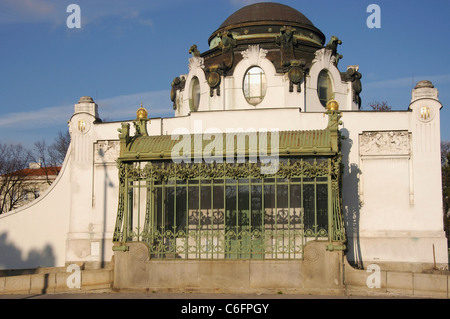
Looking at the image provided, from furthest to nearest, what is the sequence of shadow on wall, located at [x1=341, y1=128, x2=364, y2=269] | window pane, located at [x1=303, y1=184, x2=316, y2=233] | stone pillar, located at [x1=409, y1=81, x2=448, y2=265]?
shadow on wall, located at [x1=341, y1=128, x2=364, y2=269] < stone pillar, located at [x1=409, y1=81, x2=448, y2=265] < window pane, located at [x1=303, y1=184, x2=316, y2=233]

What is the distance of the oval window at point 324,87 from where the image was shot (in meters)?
29.8

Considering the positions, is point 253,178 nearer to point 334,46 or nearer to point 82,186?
point 82,186

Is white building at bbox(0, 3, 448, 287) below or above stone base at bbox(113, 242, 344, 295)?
above

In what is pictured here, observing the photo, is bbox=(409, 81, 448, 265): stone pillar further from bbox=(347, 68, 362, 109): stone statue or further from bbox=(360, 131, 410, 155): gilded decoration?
bbox=(347, 68, 362, 109): stone statue

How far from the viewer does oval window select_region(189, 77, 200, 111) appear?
31.3m

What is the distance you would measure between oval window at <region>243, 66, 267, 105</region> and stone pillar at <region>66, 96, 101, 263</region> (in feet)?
24.1

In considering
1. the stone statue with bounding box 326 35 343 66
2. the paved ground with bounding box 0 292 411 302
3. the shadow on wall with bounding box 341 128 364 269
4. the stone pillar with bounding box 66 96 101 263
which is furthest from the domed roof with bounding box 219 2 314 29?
the paved ground with bounding box 0 292 411 302

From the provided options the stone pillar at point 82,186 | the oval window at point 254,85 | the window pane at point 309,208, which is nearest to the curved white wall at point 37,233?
the stone pillar at point 82,186

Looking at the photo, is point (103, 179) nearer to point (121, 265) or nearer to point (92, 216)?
point (92, 216)

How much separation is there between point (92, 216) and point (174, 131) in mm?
5475

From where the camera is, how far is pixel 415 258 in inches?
986

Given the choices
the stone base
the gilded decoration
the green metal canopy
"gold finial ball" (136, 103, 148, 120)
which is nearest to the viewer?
the stone base

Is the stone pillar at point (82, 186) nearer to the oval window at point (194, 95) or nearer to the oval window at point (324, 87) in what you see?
the oval window at point (194, 95)

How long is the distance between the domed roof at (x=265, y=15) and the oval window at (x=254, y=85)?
299 centimetres
